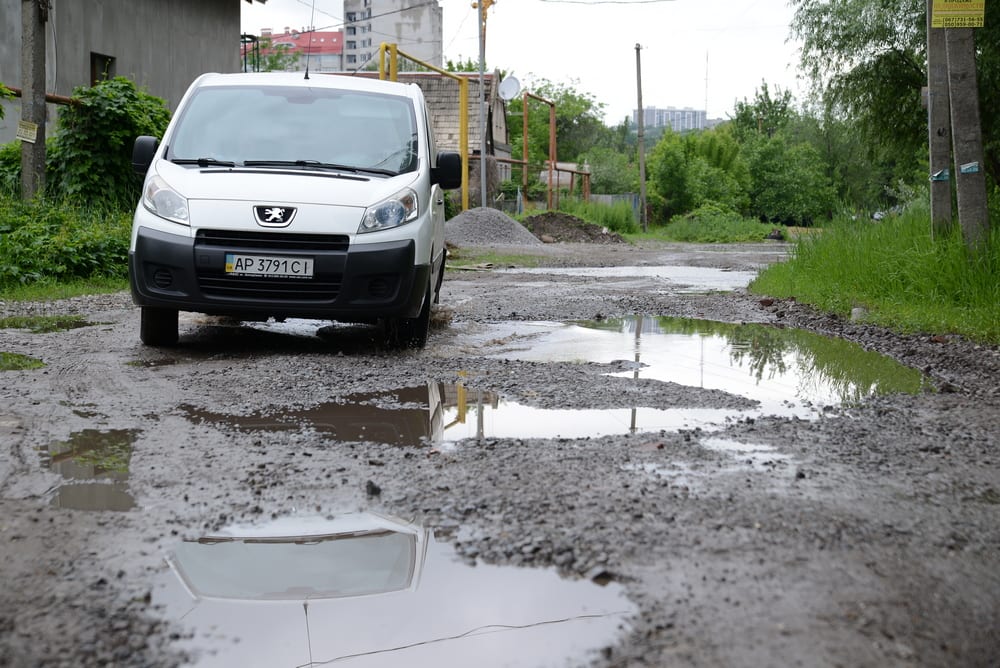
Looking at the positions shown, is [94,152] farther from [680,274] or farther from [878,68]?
[878,68]

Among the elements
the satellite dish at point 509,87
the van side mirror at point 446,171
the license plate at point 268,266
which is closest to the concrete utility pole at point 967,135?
the van side mirror at point 446,171

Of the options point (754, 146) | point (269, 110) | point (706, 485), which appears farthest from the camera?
point (754, 146)

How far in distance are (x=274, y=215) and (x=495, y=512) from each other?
154 inches

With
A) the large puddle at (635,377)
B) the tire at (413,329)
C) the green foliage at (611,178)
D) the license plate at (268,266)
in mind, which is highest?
the green foliage at (611,178)

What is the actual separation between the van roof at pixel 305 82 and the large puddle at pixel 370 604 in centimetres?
563

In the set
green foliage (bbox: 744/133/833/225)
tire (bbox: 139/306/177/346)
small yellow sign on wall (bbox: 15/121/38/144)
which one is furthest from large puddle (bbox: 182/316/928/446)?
green foliage (bbox: 744/133/833/225)

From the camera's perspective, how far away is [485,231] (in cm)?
2781

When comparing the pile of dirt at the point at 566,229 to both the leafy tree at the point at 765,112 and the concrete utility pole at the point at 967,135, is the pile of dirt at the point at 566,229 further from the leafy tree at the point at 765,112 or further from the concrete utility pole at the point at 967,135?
the leafy tree at the point at 765,112

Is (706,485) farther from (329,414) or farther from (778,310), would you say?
(778,310)

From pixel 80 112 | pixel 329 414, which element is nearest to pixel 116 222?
pixel 80 112

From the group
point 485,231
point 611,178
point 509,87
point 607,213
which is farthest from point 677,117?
point 485,231

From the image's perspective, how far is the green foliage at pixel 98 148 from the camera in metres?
A: 16.3

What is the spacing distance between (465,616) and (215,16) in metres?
28.6

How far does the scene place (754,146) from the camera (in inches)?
2387
